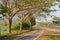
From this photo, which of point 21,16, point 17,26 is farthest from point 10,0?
point 17,26

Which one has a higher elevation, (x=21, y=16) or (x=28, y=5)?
(x=28, y=5)

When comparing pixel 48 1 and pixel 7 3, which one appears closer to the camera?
pixel 48 1

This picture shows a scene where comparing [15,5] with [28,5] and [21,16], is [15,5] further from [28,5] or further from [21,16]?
[21,16]

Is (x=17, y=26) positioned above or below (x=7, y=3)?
below

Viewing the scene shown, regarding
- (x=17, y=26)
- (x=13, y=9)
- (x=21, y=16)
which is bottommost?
(x=17, y=26)

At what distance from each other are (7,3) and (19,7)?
7.75 ft

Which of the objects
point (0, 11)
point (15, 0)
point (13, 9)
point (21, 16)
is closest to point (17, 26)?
point (21, 16)

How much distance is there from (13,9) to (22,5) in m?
3.72

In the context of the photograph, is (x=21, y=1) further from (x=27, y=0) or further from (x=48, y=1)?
(x=48, y=1)

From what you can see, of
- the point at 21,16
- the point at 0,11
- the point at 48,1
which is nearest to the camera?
the point at 0,11

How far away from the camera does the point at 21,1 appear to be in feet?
120

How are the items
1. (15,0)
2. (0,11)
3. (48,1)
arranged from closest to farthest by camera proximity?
1. (0,11)
2. (48,1)
3. (15,0)

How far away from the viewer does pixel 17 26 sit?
74.2m

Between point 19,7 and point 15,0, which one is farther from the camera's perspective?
point 19,7
